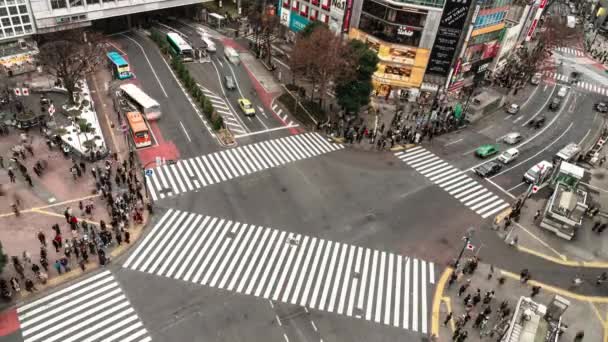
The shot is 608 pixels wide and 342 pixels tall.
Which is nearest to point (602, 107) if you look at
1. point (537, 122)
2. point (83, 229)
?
point (537, 122)

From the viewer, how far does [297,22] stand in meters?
84.6

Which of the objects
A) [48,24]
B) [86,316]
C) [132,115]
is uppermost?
[48,24]

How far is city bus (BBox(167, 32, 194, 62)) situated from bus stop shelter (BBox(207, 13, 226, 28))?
16293 mm

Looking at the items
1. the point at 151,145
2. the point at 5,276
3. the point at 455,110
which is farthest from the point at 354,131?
the point at 5,276

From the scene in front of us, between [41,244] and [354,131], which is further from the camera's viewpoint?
[354,131]

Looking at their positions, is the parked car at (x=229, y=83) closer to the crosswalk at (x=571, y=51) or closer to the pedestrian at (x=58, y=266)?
the pedestrian at (x=58, y=266)

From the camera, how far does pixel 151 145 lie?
54.7 m

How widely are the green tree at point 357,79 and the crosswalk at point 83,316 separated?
3856cm

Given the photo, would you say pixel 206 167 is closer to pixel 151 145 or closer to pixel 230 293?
pixel 151 145

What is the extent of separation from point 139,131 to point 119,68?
20.6m

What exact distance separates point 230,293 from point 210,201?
1306cm

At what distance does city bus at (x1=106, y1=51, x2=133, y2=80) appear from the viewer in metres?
68.0

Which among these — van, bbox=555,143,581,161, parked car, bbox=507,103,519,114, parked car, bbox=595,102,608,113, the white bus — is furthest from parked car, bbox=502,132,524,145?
the white bus

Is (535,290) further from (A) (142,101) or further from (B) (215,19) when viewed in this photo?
(B) (215,19)
